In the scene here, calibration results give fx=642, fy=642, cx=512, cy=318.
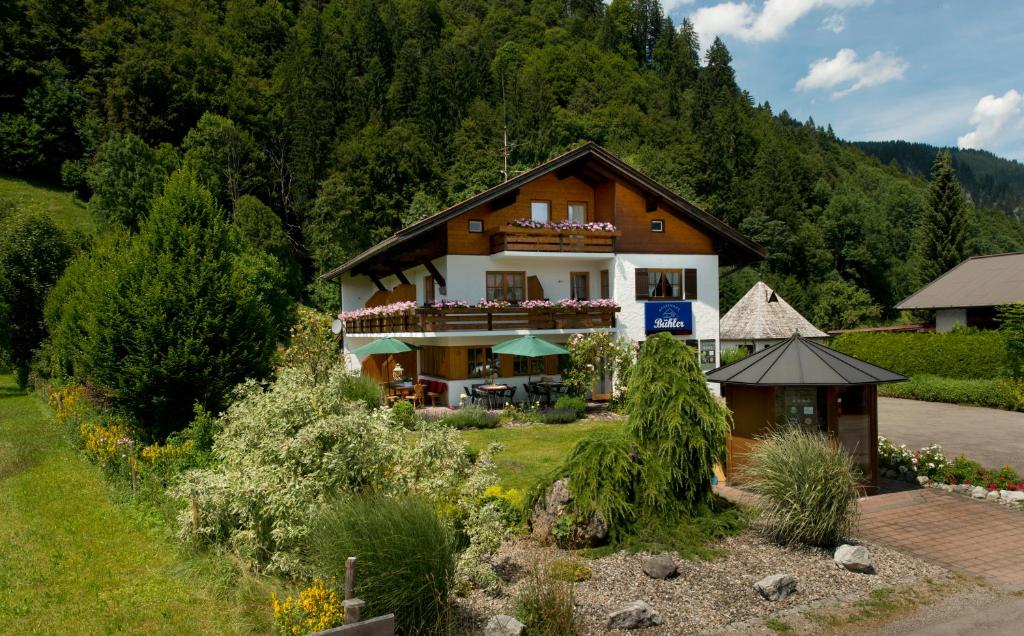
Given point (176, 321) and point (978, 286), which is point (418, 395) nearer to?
point (176, 321)

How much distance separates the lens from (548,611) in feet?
18.9

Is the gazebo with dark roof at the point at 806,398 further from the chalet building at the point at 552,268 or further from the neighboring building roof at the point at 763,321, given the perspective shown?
the neighboring building roof at the point at 763,321

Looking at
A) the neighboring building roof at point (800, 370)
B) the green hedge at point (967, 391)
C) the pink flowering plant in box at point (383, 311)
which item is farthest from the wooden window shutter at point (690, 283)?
the neighboring building roof at point (800, 370)

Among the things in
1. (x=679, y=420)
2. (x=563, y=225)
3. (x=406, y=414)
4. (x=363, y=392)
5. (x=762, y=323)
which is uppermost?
(x=563, y=225)

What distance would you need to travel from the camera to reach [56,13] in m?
69.1

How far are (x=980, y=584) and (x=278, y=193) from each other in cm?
6154

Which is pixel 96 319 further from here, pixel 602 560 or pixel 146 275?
pixel 602 560

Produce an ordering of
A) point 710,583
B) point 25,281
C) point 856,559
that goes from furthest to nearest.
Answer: point 25,281
point 856,559
point 710,583

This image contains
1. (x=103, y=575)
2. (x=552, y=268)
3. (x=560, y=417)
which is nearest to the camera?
(x=103, y=575)

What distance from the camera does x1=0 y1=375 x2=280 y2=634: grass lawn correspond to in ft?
21.1

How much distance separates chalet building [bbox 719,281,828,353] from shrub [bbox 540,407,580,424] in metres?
12.5

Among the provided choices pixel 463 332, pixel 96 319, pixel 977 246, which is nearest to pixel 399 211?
pixel 463 332

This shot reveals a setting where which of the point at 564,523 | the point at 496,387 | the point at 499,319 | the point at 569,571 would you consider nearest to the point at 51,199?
the point at 499,319

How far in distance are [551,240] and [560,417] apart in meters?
7.91
